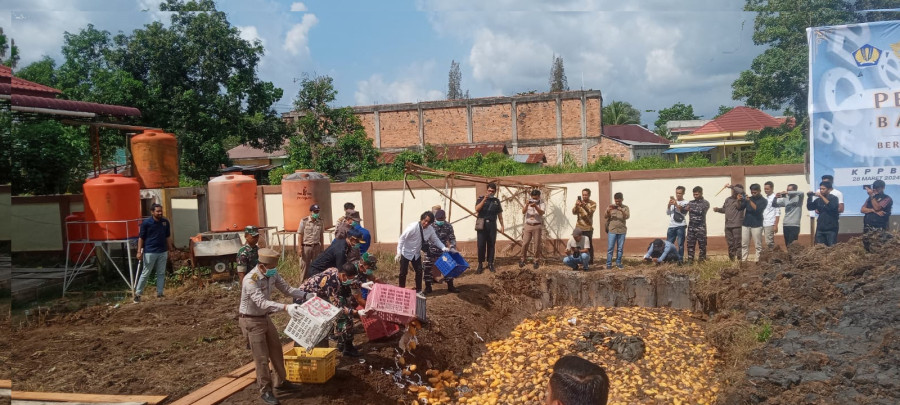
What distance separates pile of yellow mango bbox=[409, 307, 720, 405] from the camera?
7.37 metres

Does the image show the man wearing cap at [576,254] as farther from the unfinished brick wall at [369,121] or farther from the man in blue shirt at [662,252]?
the unfinished brick wall at [369,121]

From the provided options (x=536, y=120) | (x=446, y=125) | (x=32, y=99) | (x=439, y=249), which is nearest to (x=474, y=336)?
(x=439, y=249)

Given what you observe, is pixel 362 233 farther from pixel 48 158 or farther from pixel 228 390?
pixel 48 158

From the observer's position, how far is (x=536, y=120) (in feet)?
100

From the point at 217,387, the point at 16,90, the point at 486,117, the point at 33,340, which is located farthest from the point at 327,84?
the point at 217,387

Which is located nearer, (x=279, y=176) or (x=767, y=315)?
(x=767, y=315)

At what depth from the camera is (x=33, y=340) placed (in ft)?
27.4

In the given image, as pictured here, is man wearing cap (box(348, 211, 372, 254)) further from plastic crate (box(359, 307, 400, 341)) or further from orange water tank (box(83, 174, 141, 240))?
orange water tank (box(83, 174, 141, 240))

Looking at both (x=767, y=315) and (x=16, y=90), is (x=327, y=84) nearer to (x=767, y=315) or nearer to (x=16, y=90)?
(x=16, y=90)

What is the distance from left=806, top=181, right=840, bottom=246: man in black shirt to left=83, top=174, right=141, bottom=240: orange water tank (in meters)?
13.0

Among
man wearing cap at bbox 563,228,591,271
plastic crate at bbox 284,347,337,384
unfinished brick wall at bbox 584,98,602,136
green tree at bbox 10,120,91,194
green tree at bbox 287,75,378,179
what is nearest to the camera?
plastic crate at bbox 284,347,337,384

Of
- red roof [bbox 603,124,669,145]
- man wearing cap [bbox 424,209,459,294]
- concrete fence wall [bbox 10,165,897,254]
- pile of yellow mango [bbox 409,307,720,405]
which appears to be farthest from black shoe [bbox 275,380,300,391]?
red roof [bbox 603,124,669,145]

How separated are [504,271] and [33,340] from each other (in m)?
7.91

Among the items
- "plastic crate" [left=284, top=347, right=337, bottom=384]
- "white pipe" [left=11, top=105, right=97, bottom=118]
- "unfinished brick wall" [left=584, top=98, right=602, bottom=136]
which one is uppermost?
"unfinished brick wall" [left=584, top=98, right=602, bottom=136]
